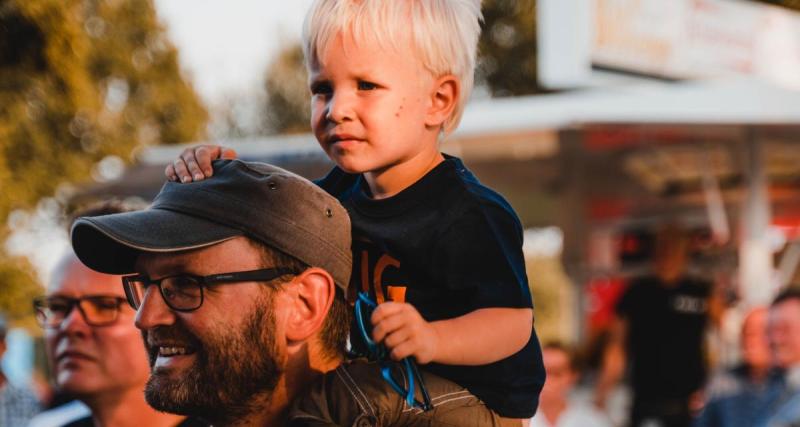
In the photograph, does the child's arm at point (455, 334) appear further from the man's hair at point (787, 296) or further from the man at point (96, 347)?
the man's hair at point (787, 296)

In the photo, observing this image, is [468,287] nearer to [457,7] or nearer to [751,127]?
→ [457,7]

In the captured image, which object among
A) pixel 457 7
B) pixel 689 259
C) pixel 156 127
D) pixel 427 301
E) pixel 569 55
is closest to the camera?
pixel 427 301

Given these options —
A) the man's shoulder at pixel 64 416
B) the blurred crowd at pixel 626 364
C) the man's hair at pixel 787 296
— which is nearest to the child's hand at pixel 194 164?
the blurred crowd at pixel 626 364

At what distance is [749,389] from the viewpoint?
24.6ft

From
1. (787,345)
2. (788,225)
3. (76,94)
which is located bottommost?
(788,225)

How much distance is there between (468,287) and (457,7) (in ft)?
1.94

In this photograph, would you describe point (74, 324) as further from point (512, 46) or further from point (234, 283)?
point (512, 46)

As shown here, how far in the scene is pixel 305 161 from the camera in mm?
9477

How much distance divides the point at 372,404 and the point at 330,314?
1.02 feet

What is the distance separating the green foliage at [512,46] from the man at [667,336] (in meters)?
24.0

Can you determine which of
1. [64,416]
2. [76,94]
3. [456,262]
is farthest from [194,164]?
[76,94]

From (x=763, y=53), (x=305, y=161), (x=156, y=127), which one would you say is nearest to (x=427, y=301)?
(x=305, y=161)

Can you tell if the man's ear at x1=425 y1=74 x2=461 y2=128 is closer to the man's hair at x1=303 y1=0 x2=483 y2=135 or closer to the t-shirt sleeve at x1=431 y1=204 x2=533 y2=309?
the man's hair at x1=303 y1=0 x2=483 y2=135

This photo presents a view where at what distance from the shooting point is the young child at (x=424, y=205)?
2256mm
